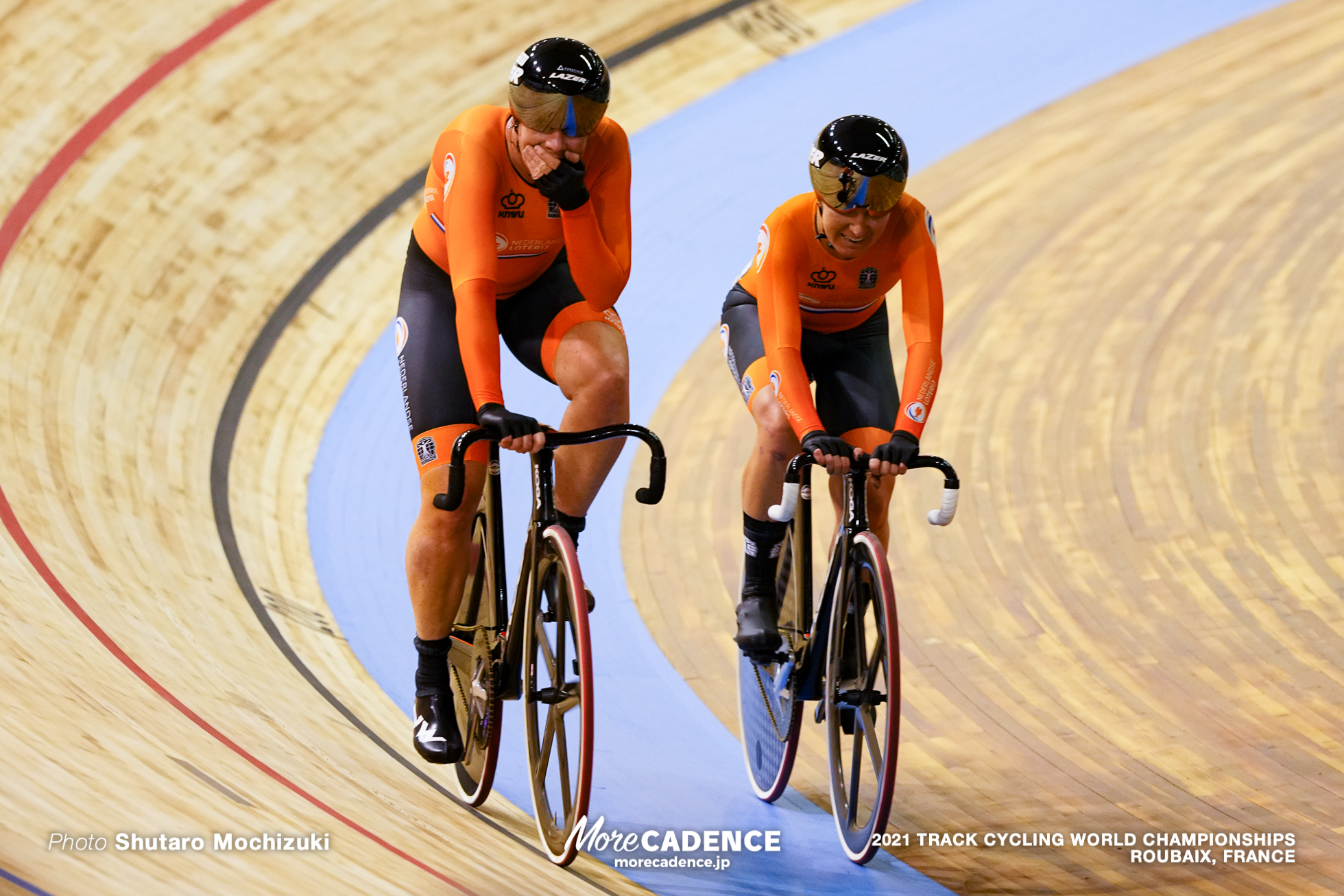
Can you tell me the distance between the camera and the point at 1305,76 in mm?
6938

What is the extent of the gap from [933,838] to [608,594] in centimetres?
137

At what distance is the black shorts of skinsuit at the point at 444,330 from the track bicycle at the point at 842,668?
642mm

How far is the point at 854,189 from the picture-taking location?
2.85 meters

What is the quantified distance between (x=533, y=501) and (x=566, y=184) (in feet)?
2.13

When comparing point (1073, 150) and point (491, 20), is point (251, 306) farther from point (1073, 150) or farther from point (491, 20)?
point (1073, 150)

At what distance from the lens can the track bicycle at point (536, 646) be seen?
8.78 feet

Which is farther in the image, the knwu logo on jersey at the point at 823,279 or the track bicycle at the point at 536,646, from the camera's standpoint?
the knwu logo on jersey at the point at 823,279

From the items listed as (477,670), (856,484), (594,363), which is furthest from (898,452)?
(477,670)

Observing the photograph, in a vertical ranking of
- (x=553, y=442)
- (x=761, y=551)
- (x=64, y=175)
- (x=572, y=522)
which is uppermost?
(x=64, y=175)

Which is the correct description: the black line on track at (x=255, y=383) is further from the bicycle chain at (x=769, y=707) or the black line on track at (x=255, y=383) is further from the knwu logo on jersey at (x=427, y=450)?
the knwu logo on jersey at (x=427, y=450)

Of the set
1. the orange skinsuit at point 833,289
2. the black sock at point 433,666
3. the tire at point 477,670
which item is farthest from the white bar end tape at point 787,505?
the black sock at point 433,666

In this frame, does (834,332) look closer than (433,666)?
No

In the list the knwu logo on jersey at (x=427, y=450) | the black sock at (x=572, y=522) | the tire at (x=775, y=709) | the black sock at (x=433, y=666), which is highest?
the black sock at (x=572, y=522)

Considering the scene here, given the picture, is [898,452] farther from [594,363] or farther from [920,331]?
[594,363]
